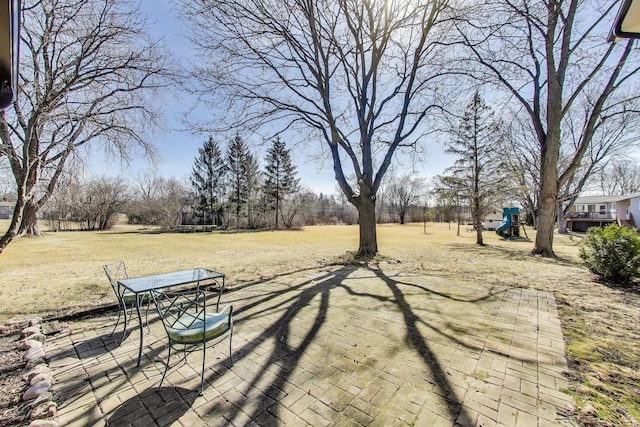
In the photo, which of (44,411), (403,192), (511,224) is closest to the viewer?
(44,411)

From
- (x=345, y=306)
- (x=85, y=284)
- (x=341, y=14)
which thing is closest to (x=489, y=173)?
(x=341, y=14)

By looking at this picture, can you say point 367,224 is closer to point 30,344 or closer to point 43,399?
point 30,344

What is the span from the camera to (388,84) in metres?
9.22

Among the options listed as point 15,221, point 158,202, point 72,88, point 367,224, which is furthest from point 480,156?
point 158,202

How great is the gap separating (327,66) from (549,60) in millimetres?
7370

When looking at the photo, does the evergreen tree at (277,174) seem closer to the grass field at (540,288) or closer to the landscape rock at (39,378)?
the grass field at (540,288)

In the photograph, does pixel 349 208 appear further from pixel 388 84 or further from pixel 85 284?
pixel 85 284

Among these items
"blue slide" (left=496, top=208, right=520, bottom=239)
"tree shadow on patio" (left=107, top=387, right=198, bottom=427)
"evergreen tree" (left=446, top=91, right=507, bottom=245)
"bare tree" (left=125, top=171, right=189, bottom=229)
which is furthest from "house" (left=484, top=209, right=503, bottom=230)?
"tree shadow on patio" (left=107, top=387, right=198, bottom=427)

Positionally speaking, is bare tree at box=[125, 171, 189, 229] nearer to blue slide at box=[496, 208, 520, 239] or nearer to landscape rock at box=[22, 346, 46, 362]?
landscape rock at box=[22, 346, 46, 362]

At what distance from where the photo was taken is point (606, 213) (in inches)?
1197

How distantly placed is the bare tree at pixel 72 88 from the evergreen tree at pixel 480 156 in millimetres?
14496

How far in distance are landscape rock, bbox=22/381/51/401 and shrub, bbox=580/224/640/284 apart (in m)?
8.61

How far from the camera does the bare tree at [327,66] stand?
717 centimetres

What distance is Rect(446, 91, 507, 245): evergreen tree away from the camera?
14.5 m
